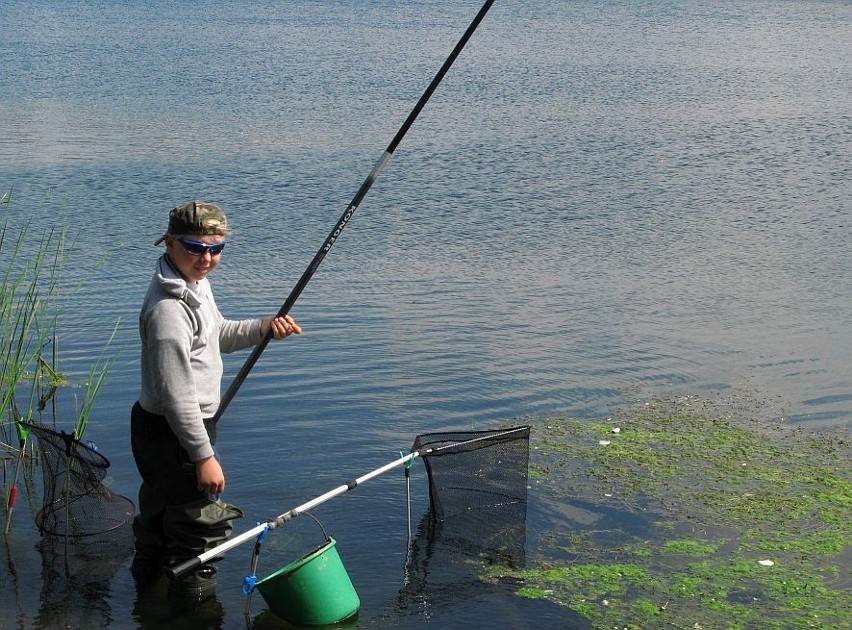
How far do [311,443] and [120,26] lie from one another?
27.6 metres

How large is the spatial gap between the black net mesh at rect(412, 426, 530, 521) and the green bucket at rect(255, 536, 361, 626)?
86 centimetres

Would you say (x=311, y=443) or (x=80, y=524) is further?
(x=311, y=443)

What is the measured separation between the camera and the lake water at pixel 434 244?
5.96 meters

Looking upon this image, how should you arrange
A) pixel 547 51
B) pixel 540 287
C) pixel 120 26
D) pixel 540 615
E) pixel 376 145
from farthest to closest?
pixel 120 26, pixel 547 51, pixel 376 145, pixel 540 287, pixel 540 615

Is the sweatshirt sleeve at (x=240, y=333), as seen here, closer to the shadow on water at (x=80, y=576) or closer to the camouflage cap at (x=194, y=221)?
the camouflage cap at (x=194, y=221)

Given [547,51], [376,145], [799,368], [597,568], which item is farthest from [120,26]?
[597,568]

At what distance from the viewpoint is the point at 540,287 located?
9594 mm

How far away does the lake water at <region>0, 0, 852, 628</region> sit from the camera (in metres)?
5.96

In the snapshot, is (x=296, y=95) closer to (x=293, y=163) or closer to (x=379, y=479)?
(x=293, y=163)

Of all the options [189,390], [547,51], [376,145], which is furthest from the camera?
[547,51]

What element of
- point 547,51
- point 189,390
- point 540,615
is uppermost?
point 547,51

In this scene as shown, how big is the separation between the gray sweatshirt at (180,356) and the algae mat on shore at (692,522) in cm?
148

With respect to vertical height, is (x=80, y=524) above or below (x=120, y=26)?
below

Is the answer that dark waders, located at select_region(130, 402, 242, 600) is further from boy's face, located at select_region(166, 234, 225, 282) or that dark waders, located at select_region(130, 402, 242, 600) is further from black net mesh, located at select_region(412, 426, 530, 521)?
black net mesh, located at select_region(412, 426, 530, 521)
